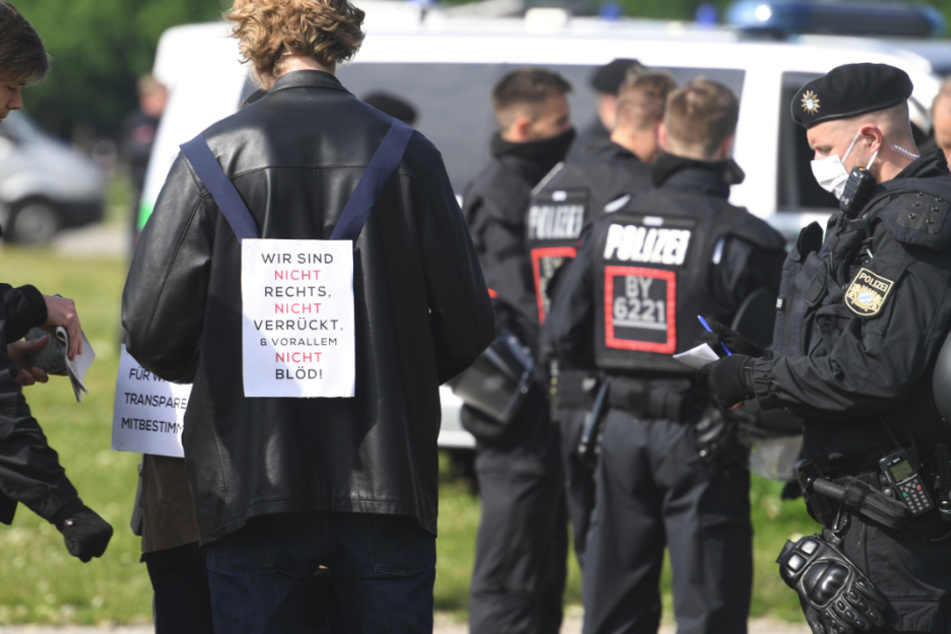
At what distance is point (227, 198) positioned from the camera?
8.72 feet

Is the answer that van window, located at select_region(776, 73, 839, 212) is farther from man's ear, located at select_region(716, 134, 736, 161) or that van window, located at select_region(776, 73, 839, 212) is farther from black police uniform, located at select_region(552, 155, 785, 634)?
black police uniform, located at select_region(552, 155, 785, 634)

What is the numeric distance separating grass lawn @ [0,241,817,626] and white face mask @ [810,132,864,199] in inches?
105

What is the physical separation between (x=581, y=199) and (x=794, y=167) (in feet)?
5.26

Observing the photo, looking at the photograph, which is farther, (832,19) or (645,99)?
(832,19)

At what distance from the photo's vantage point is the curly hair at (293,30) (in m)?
2.76

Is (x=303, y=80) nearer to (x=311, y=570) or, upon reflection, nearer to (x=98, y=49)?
(x=311, y=570)

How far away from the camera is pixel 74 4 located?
43.0 m

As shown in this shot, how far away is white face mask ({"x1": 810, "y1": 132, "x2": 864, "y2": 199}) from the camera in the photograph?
313cm

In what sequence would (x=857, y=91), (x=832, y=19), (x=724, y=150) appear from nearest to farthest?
(x=857, y=91)
(x=724, y=150)
(x=832, y=19)

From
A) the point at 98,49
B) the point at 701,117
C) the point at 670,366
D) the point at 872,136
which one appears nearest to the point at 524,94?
the point at 701,117

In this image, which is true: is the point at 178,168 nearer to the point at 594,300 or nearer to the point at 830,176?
the point at 830,176

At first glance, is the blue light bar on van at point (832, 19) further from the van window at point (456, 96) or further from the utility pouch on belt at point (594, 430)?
the utility pouch on belt at point (594, 430)

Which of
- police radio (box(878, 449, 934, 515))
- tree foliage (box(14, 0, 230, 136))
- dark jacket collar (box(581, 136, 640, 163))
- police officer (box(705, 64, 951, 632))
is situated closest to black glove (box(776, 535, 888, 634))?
police officer (box(705, 64, 951, 632))

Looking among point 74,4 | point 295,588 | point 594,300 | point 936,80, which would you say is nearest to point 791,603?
point 594,300
